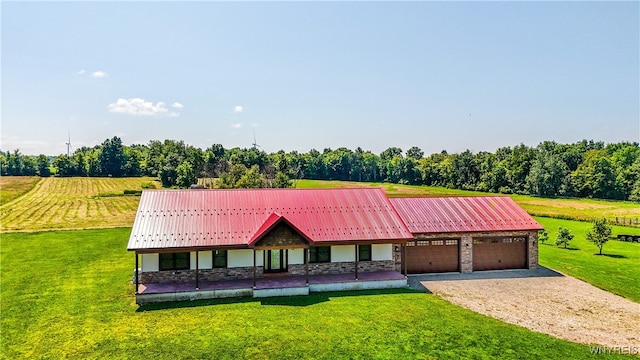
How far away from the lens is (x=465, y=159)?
104 m

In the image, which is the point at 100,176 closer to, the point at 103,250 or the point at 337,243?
the point at 103,250

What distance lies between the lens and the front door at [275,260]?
A: 69.8ft

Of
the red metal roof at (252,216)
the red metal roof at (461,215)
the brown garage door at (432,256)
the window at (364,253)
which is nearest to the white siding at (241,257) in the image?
the red metal roof at (252,216)

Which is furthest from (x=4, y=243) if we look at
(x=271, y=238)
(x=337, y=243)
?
(x=337, y=243)

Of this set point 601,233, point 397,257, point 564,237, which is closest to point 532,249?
point 397,257

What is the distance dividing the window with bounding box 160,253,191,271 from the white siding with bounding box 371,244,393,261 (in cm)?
986

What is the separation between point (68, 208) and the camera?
53906mm

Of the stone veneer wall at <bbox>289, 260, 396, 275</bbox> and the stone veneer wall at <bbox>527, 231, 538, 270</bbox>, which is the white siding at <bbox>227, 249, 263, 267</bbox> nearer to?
the stone veneer wall at <bbox>289, 260, 396, 275</bbox>

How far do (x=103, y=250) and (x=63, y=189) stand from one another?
189 ft

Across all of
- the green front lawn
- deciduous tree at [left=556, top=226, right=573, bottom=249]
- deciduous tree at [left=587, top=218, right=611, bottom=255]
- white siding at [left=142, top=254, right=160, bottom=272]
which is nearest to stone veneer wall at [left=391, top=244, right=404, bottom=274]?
the green front lawn

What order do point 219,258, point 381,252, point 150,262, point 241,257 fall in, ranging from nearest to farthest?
point 150,262
point 219,258
point 241,257
point 381,252

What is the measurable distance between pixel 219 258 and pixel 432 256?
1231 cm

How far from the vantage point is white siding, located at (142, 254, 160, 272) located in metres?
19.9

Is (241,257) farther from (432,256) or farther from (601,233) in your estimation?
(601,233)
